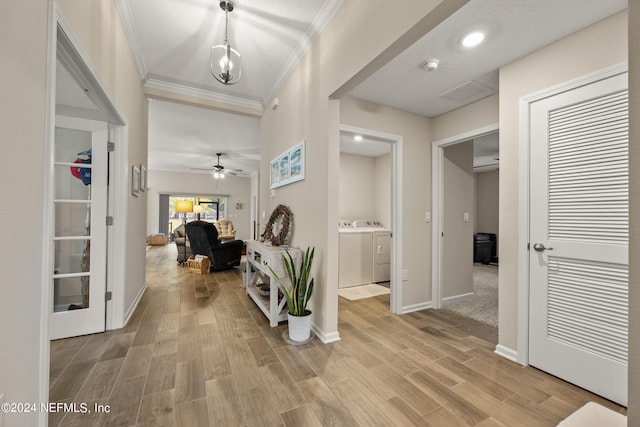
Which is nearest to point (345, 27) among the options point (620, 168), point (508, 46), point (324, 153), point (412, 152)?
point (324, 153)

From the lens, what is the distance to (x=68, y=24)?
1278 mm

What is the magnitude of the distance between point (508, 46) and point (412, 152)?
131cm

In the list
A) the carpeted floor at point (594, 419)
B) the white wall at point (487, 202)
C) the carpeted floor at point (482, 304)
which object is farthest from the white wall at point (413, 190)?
the white wall at point (487, 202)

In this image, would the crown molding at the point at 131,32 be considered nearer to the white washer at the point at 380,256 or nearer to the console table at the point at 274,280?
the console table at the point at 274,280

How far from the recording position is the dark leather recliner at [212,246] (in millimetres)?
4816

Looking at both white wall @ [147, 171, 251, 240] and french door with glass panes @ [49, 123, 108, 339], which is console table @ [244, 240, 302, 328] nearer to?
french door with glass panes @ [49, 123, 108, 339]

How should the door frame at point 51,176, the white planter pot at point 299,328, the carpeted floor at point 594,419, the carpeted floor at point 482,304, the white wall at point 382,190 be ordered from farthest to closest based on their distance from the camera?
the white wall at point 382,190
the carpeted floor at point 482,304
the white planter pot at point 299,328
the door frame at point 51,176
the carpeted floor at point 594,419

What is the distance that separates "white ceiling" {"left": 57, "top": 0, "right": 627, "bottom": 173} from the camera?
5.38ft

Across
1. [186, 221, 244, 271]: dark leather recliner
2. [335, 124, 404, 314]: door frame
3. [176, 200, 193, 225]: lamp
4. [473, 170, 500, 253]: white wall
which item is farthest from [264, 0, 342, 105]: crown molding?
[473, 170, 500, 253]: white wall

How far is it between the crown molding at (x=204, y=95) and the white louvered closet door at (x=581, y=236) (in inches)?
125

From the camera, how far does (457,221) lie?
11.0 feet

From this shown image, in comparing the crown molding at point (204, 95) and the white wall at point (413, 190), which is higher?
the crown molding at point (204, 95)

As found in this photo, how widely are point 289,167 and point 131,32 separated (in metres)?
1.83

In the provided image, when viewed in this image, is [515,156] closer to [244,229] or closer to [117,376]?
[117,376]
